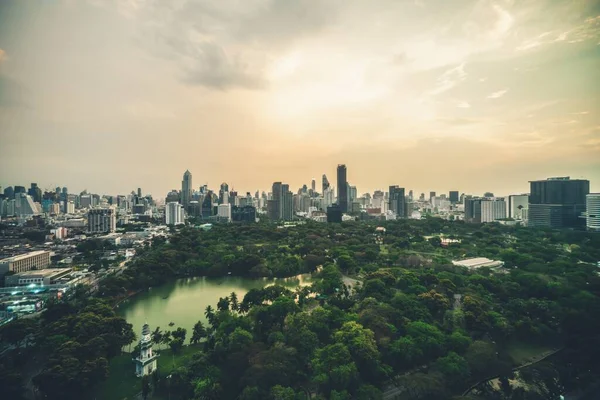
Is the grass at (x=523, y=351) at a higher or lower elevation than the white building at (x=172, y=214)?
lower

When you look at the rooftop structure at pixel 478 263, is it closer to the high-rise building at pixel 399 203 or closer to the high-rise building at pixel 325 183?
the high-rise building at pixel 399 203

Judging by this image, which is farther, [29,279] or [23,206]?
[23,206]

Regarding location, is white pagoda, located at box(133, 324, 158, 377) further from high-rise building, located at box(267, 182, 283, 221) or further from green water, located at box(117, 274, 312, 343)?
high-rise building, located at box(267, 182, 283, 221)

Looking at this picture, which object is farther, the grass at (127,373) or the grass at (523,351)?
the grass at (523,351)

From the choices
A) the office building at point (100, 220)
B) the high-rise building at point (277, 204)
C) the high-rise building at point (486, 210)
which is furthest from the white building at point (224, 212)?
the high-rise building at point (486, 210)

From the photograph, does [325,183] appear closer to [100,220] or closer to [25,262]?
[100,220]

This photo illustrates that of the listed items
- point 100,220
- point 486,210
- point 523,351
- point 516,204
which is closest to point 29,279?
point 100,220

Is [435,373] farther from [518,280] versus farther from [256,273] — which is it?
[256,273]
